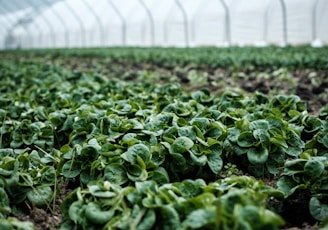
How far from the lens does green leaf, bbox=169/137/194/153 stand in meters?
2.88

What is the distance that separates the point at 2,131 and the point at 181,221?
2.68 metres

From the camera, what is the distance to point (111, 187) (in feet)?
7.89

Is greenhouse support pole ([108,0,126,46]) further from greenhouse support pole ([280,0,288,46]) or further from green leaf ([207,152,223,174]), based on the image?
green leaf ([207,152,223,174])

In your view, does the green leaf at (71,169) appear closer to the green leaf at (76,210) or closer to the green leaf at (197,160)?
the green leaf at (76,210)

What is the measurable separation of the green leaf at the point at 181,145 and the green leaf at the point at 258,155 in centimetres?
48

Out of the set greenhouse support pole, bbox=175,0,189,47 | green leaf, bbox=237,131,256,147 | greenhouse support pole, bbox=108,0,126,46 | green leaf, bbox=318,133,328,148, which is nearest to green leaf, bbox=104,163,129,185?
green leaf, bbox=237,131,256,147

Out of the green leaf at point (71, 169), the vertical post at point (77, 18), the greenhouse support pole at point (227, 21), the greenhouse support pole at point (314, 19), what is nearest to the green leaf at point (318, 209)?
the green leaf at point (71, 169)

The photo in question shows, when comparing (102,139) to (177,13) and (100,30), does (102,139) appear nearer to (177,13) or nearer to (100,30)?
(177,13)

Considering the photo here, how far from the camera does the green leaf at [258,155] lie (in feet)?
9.68

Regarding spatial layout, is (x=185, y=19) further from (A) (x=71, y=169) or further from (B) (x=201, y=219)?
(B) (x=201, y=219)

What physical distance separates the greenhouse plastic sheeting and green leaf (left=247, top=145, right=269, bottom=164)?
1805 cm

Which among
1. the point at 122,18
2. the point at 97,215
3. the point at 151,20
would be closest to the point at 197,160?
the point at 97,215

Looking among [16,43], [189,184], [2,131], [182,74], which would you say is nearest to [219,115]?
[189,184]

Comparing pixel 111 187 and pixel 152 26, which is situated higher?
pixel 152 26
